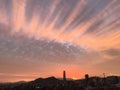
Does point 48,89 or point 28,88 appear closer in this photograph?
point 48,89

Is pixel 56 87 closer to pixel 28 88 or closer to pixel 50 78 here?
pixel 28 88

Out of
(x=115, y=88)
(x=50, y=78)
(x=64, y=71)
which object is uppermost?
(x=50, y=78)

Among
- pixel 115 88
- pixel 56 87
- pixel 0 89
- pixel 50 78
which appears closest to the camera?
pixel 115 88

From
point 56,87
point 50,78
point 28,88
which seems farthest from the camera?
point 50,78

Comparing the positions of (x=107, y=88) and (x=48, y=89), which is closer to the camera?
(x=107, y=88)

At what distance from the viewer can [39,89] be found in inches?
2432

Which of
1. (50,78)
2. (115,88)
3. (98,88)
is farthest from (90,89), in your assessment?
(50,78)

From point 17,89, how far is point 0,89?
619cm

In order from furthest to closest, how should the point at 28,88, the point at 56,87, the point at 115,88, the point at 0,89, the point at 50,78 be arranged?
the point at 50,78 → the point at 0,89 → the point at 28,88 → the point at 56,87 → the point at 115,88

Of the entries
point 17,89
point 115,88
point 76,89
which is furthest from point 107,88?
point 17,89

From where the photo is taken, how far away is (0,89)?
73.6 meters

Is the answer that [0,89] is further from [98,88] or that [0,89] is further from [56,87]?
[98,88]

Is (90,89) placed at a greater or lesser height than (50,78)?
lesser

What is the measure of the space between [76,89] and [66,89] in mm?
2155
